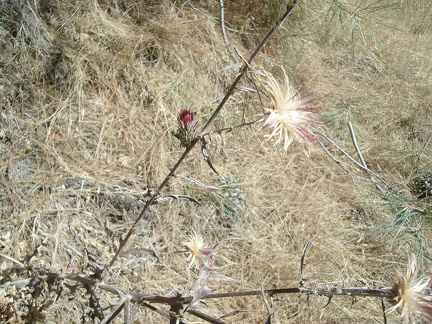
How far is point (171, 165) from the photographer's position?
1.59m

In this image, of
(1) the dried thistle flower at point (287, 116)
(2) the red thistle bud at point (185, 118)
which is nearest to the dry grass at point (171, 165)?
(2) the red thistle bud at point (185, 118)

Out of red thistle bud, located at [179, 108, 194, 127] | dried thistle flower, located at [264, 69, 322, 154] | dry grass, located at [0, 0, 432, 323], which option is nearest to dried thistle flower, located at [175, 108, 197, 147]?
red thistle bud, located at [179, 108, 194, 127]

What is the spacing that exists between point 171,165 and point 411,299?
1.11m

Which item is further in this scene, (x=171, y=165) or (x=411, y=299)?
(x=171, y=165)

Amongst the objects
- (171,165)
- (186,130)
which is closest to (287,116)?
(186,130)

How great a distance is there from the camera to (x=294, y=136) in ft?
1.65

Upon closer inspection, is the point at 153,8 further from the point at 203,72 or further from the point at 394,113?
the point at 394,113

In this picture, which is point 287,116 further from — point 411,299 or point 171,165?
point 171,165

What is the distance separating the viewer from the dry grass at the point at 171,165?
1349mm

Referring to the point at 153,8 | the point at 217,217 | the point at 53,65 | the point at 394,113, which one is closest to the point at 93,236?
the point at 217,217

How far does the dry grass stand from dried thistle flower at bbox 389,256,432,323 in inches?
25.7

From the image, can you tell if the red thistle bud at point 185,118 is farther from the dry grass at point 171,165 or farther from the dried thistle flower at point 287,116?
the dry grass at point 171,165

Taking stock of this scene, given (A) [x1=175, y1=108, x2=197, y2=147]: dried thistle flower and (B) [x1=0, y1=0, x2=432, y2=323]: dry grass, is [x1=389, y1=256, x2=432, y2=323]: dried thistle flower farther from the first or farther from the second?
(B) [x1=0, y1=0, x2=432, y2=323]: dry grass

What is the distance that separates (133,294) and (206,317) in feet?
0.46
